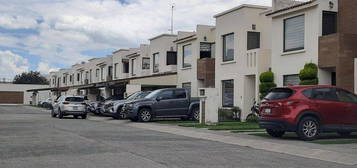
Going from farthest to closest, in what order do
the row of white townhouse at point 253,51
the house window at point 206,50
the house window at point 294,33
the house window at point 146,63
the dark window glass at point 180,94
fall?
1. the house window at point 146,63
2. the house window at point 206,50
3. the dark window glass at point 180,94
4. the house window at point 294,33
5. the row of white townhouse at point 253,51

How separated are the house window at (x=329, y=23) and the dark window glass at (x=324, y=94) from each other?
658 cm

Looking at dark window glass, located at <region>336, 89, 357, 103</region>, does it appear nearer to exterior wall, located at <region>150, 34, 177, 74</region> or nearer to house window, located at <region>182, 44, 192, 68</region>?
house window, located at <region>182, 44, 192, 68</region>

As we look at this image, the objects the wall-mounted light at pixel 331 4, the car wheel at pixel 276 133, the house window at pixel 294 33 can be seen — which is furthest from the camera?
the house window at pixel 294 33

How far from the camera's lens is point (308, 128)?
15688 mm

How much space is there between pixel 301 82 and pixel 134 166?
13.6 metres

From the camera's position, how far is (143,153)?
11.8m

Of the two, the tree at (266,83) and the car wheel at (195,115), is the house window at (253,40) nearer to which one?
the tree at (266,83)

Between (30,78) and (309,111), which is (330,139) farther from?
(30,78)

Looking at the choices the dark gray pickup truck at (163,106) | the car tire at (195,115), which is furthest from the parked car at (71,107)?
the car tire at (195,115)

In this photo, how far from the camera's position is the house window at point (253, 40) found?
27547 millimetres

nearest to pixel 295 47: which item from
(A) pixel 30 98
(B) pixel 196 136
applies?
(B) pixel 196 136

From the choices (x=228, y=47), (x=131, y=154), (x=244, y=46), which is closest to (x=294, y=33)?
(x=244, y=46)

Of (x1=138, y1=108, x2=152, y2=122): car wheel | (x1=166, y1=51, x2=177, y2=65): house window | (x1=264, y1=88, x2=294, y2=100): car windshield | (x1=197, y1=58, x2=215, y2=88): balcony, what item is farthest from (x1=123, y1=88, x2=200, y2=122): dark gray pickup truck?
(x1=166, y1=51, x2=177, y2=65): house window

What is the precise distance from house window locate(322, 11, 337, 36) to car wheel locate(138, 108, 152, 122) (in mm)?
9438
